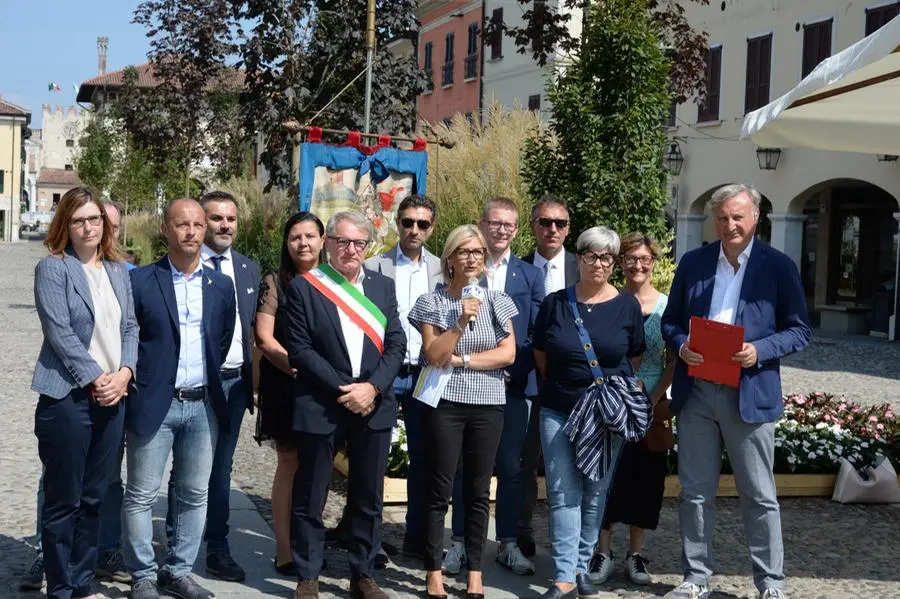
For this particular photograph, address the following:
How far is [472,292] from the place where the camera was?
A: 18.7ft

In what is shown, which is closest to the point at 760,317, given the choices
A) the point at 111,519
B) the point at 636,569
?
the point at 636,569

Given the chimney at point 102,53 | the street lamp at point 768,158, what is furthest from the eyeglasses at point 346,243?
the chimney at point 102,53

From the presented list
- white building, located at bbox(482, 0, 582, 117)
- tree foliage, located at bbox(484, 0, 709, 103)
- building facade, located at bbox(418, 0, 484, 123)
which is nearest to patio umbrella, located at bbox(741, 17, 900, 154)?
tree foliage, located at bbox(484, 0, 709, 103)

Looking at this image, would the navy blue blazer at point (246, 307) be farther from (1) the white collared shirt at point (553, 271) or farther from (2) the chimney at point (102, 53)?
(2) the chimney at point (102, 53)

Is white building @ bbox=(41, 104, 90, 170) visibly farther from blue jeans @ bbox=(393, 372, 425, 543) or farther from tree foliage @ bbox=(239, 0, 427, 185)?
blue jeans @ bbox=(393, 372, 425, 543)

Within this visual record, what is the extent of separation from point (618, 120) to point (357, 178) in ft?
8.29

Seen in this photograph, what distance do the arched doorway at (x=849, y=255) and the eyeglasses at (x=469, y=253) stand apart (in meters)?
19.8

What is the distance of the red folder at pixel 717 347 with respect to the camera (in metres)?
5.47

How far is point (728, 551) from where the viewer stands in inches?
270

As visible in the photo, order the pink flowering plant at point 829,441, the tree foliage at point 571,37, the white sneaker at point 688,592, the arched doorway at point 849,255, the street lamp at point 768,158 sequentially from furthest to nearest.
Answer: the street lamp at point 768,158 → the arched doorway at point 849,255 → the tree foliage at point 571,37 → the pink flowering plant at point 829,441 → the white sneaker at point 688,592

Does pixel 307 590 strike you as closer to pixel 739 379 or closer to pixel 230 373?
pixel 230 373

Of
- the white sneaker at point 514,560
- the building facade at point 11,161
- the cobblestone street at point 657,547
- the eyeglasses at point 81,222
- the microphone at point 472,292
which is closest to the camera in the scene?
the eyeglasses at point 81,222

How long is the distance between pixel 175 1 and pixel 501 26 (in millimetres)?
8809

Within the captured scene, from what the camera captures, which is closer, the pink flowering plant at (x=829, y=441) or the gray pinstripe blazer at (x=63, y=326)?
the gray pinstripe blazer at (x=63, y=326)
